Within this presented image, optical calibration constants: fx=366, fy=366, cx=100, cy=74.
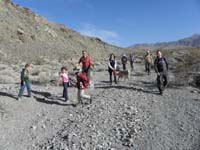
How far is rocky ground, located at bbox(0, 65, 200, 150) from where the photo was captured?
942 centimetres

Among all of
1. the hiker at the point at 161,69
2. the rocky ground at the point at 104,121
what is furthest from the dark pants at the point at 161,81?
the rocky ground at the point at 104,121

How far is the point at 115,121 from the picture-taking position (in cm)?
1092

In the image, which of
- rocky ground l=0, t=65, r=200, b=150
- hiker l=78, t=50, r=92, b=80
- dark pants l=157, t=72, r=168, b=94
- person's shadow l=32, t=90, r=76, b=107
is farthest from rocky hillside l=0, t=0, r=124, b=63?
rocky ground l=0, t=65, r=200, b=150

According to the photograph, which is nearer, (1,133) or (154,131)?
(154,131)

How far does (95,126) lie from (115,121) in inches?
24.9

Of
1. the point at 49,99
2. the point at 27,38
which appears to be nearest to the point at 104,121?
the point at 49,99

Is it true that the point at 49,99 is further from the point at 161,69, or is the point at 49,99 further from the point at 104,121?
the point at 161,69

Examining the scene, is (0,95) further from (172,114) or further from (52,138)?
(172,114)

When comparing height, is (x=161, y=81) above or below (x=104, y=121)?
above

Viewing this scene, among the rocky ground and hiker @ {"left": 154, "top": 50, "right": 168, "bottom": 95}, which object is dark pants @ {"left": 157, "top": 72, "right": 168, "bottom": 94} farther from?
the rocky ground

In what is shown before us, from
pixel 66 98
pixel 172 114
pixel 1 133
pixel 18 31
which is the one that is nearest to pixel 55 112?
pixel 66 98

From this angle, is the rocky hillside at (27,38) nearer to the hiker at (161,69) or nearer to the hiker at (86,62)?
the hiker at (86,62)

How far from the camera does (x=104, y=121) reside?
Answer: 11.0 m

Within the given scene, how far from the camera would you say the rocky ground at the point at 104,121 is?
9.42 m
